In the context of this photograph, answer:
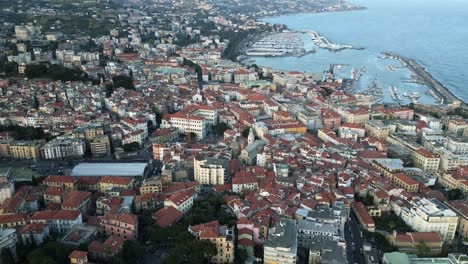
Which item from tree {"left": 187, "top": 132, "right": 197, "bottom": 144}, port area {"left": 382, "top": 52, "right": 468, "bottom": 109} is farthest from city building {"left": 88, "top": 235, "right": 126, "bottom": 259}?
port area {"left": 382, "top": 52, "right": 468, "bottom": 109}

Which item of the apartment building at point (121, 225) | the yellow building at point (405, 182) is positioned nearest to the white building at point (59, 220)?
the apartment building at point (121, 225)

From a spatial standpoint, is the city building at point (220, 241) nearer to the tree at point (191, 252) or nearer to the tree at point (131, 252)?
the tree at point (191, 252)

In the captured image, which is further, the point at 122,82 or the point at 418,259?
the point at 122,82

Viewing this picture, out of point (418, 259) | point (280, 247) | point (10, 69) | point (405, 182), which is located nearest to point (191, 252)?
point (280, 247)

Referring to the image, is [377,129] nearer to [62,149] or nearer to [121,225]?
[121,225]

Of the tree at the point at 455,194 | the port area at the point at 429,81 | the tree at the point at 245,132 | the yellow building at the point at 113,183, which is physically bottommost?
the port area at the point at 429,81

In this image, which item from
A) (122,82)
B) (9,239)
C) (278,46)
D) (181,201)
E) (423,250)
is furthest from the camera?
(278,46)

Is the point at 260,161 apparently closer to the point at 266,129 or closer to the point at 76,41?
the point at 266,129
